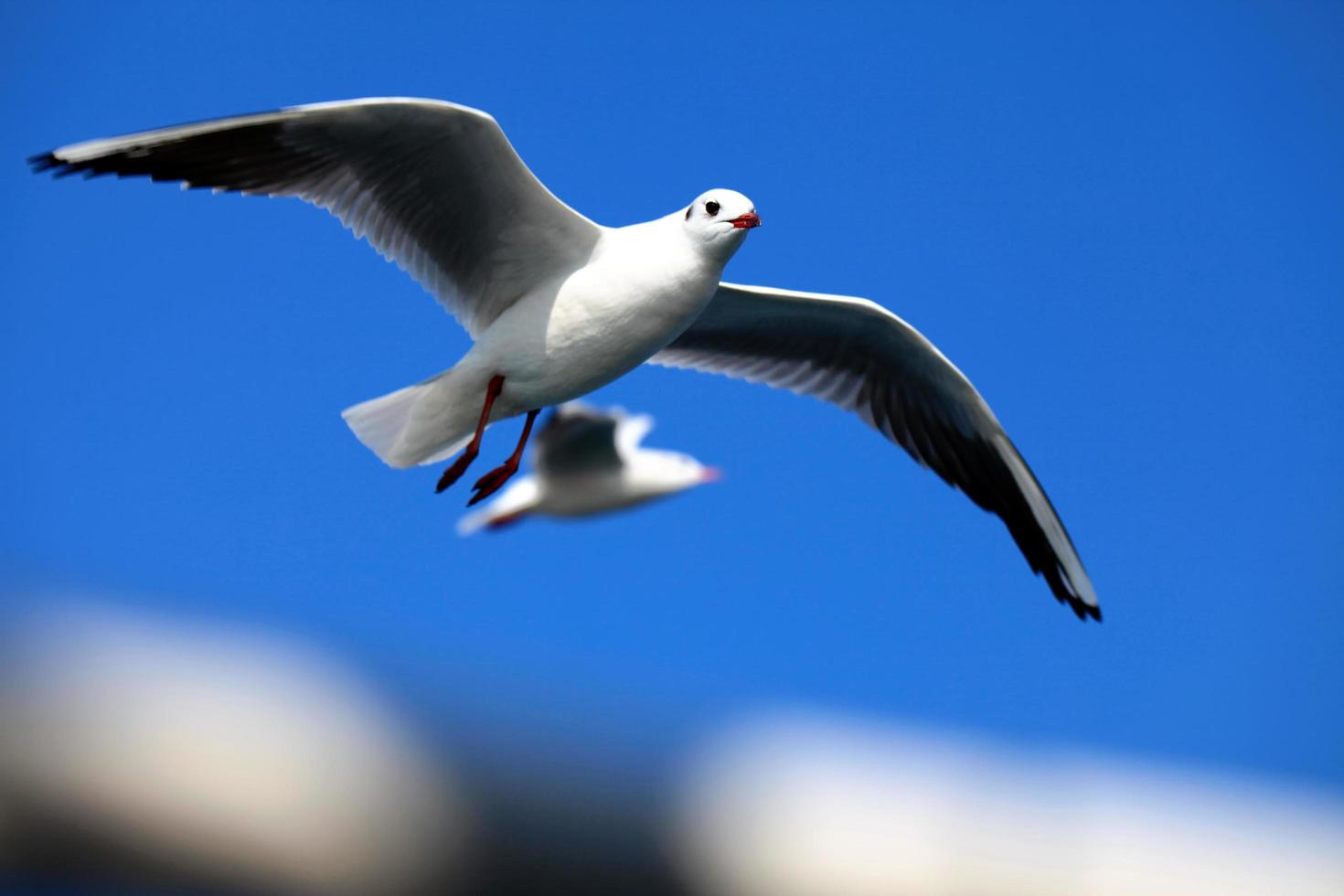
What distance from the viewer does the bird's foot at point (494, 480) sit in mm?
5309

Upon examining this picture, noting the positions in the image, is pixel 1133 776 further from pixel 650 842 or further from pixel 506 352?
pixel 506 352

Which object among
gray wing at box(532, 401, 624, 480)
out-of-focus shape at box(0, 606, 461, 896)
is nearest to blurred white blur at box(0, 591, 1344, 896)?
out-of-focus shape at box(0, 606, 461, 896)

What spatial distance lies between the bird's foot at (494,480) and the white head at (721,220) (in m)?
1.04

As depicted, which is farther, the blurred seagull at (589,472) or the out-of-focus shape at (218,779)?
the blurred seagull at (589,472)

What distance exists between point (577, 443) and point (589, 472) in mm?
670

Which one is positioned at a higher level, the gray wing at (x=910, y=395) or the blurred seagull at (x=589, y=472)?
the blurred seagull at (x=589, y=472)

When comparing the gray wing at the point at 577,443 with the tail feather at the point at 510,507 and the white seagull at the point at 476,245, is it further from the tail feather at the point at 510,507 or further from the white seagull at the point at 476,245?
the white seagull at the point at 476,245

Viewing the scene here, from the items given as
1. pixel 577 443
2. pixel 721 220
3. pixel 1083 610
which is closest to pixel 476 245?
pixel 721 220

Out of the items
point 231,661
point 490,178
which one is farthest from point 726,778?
point 490,178

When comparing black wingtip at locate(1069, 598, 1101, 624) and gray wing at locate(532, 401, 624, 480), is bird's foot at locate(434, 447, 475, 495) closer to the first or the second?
black wingtip at locate(1069, 598, 1101, 624)

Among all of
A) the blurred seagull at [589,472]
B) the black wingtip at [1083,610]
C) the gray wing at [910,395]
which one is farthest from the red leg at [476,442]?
the blurred seagull at [589,472]

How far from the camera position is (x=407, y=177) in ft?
17.7

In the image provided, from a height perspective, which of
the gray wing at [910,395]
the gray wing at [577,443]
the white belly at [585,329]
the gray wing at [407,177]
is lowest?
the white belly at [585,329]

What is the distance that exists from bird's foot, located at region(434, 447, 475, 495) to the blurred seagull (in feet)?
18.0
